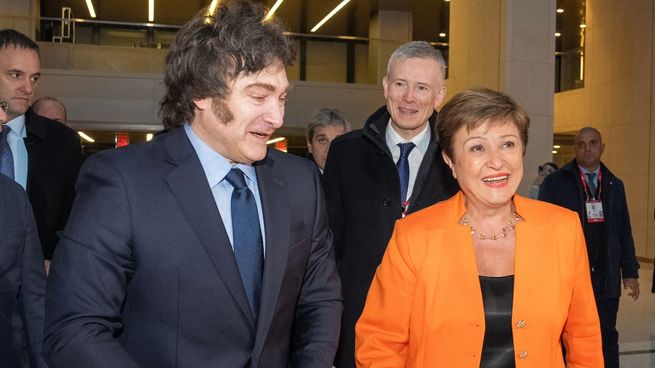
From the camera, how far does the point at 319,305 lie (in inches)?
78.9

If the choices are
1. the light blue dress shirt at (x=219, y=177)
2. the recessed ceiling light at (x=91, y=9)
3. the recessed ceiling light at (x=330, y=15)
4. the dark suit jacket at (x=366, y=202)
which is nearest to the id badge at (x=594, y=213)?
the dark suit jacket at (x=366, y=202)

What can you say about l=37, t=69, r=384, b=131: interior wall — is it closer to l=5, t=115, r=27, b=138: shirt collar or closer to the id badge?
the id badge

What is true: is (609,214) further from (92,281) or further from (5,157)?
(92,281)

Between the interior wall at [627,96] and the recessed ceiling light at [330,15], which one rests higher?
the recessed ceiling light at [330,15]

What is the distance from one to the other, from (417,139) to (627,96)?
46.2 ft

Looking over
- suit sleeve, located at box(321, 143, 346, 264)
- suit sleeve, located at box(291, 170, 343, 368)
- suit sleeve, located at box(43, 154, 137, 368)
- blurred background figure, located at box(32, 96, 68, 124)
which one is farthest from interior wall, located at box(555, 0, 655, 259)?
suit sleeve, located at box(43, 154, 137, 368)

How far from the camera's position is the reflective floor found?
6152 mm

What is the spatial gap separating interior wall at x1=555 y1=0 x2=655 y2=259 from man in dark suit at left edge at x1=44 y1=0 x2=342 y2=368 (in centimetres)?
1424

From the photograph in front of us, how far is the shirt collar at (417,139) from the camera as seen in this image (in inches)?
123

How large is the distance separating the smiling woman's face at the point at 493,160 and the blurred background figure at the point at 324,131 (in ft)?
9.47

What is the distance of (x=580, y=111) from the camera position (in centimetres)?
1742

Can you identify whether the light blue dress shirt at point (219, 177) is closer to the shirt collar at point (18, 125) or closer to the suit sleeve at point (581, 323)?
the suit sleeve at point (581, 323)

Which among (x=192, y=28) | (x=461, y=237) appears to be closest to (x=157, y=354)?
(x=192, y=28)

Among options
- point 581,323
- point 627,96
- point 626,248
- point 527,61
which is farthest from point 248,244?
point 627,96
